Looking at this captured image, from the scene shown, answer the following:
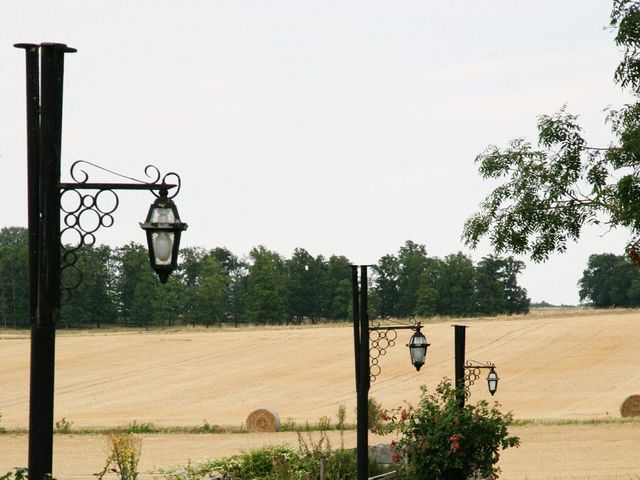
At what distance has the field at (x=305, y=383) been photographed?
25.5m

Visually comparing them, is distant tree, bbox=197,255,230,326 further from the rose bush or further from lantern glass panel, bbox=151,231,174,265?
lantern glass panel, bbox=151,231,174,265

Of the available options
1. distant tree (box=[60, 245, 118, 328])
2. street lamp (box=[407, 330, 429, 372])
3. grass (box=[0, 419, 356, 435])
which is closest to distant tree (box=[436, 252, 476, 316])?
distant tree (box=[60, 245, 118, 328])

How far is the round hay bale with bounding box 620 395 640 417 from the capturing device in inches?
1347

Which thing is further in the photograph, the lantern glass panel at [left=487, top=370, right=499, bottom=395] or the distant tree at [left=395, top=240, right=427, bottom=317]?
the distant tree at [left=395, top=240, right=427, bottom=317]

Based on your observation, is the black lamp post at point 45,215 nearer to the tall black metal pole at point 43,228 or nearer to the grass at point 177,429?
the tall black metal pole at point 43,228

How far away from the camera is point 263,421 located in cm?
3192

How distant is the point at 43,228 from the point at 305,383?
40.4m

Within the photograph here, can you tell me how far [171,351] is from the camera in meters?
60.6

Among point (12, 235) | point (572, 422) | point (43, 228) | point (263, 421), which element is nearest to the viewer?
point (43, 228)

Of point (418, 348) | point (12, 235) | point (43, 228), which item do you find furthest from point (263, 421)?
point (12, 235)

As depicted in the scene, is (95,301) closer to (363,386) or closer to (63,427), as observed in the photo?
(63,427)

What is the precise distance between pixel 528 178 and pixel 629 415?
66.1 ft

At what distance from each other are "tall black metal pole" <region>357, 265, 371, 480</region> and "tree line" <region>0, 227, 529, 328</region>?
74.5 meters

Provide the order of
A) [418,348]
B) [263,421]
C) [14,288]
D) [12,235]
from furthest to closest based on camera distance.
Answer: [12,235], [14,288], [263,421], [418,348]
